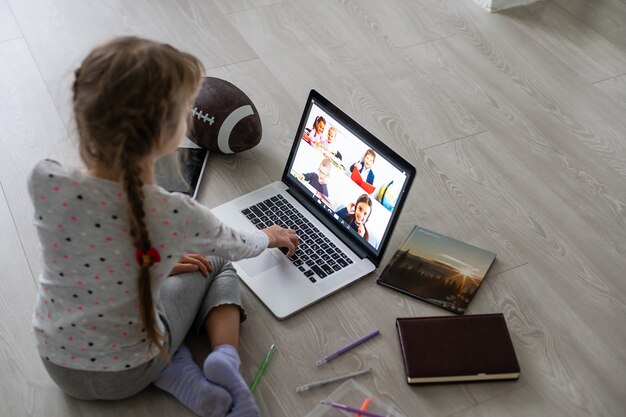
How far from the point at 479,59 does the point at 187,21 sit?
37.7 inches

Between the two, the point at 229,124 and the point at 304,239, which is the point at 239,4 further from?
the point at 304,239

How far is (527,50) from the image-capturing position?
8.29 feet

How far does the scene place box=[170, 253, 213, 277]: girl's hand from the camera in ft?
5.05

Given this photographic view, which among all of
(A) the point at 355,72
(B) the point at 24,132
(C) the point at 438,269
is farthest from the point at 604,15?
(B) the point at 24,132

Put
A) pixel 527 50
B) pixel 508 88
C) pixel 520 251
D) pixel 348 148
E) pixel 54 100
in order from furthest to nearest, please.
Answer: pixel 527 50 → pixel 508 88 → pixel 54 100 → pixel 520 251 → pixel 348 148

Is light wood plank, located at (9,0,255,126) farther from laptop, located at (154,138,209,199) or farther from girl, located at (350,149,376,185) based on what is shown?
girl, located at (350,149,376,185)

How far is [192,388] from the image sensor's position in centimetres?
144

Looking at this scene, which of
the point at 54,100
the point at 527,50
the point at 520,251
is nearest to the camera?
the point at 520,251

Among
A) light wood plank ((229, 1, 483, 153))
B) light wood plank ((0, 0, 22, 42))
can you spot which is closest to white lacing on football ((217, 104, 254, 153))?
light wood plank ((229, 1, 483, 153))

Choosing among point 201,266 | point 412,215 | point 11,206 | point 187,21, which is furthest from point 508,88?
point 11,206

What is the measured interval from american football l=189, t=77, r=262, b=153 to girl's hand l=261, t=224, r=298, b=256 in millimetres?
341

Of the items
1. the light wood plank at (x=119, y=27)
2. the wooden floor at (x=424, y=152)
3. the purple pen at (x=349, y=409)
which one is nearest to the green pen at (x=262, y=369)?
the wooden floor at (x=424, y=152)

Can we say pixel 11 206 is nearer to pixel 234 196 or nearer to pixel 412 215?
pixel 234 196

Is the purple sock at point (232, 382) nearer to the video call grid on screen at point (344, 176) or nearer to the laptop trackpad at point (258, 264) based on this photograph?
the laptop trackpad at point (258, 264)
